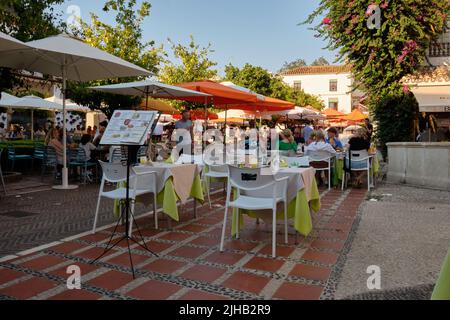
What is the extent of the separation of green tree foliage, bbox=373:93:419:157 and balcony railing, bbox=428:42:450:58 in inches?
98.2

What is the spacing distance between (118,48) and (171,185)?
11239mm

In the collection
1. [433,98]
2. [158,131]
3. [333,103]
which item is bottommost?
[158,131]

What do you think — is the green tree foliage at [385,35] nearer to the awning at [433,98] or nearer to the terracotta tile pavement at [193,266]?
the awning at [433,98]

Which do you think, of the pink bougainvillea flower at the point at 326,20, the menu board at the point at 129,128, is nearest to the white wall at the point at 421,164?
the pink bougainvillea flower at the point at 326,20

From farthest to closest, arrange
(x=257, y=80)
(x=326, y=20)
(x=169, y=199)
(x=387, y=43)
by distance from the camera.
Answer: (x=257, y=80), (x=326, y=20), (x=387, y=43), (x=169, y=199)

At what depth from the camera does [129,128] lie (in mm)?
4312

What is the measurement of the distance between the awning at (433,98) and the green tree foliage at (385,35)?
937 millimetres

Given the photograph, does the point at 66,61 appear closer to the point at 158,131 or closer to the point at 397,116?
the point at 397,116

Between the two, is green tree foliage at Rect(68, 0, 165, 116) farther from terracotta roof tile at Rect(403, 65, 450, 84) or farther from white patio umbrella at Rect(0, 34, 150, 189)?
terracotta roof tile at Rect(403, 65, 450, 84)

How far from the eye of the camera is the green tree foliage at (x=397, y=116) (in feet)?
44.9

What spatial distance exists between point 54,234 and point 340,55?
40.3ft

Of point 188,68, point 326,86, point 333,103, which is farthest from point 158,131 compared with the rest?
point 326,86

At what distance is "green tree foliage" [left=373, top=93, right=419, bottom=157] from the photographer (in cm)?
1370

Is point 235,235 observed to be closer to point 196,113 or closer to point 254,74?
point 196,113
